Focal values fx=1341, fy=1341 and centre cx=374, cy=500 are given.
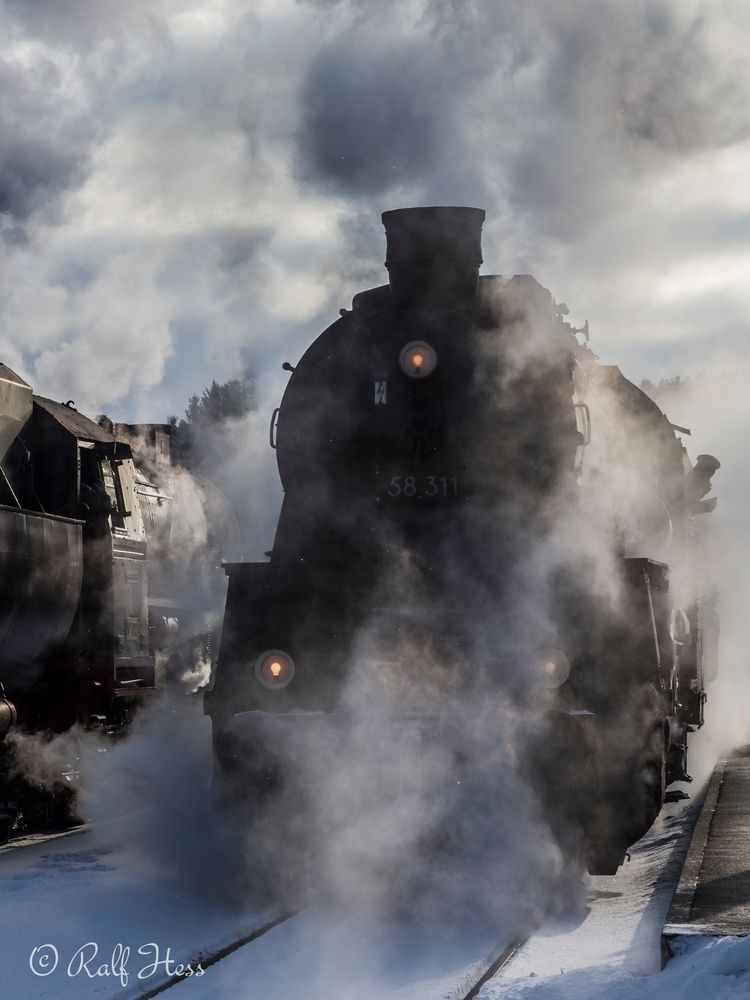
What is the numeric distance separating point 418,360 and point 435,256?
0.71 meters

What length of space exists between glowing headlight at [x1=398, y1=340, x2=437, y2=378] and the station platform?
3.20 m

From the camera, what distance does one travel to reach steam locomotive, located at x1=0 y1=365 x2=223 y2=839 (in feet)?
32.4

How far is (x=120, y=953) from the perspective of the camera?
5.87 metres

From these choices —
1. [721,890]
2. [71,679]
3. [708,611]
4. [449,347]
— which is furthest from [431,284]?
[708,611]

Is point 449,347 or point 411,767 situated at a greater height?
point 449,347

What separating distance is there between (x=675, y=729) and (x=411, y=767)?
115 inches

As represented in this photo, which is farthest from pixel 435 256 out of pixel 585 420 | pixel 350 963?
pixel 350 963

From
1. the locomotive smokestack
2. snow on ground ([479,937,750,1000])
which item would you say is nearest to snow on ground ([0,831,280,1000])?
snow on ground ([479,937,750,1000])

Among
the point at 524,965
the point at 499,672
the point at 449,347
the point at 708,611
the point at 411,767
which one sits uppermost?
the point at 449,347

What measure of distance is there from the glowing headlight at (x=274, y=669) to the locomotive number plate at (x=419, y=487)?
45.5 inches

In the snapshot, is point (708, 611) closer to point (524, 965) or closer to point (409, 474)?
point (409, 474)

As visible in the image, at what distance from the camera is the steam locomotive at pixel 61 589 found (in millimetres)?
9891

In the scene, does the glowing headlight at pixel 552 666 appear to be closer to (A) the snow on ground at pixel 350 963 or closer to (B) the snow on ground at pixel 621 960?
(B) the snow on ground at pixel 621 960

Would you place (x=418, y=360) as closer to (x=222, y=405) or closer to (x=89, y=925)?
(x=89, y=925)
